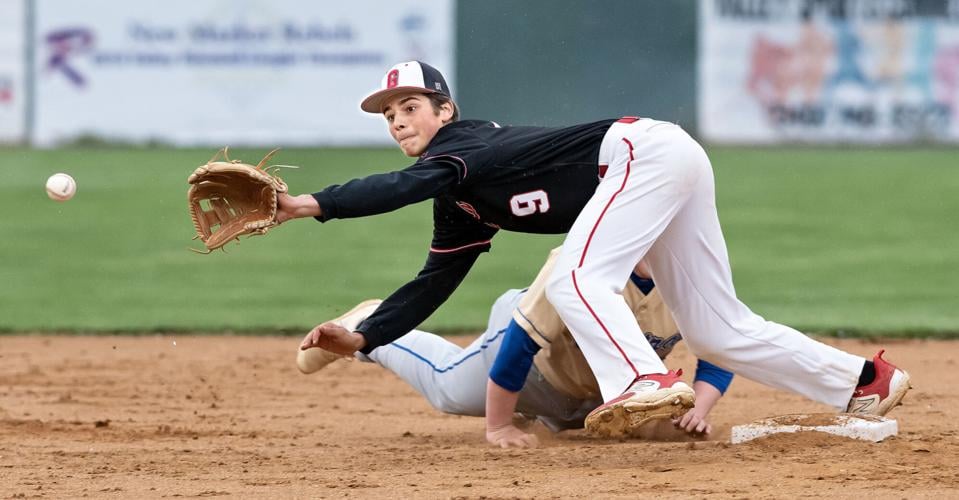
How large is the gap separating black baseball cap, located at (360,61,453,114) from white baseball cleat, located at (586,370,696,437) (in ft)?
4.16

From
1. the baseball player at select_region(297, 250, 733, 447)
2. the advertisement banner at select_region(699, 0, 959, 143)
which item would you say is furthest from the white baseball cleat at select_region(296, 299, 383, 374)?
the advertisement banner at select_region(699, 0, 959, 143)

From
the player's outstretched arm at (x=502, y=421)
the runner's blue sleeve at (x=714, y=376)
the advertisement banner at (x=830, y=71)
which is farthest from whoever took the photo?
the advertisement banner at (x=830, y=71)

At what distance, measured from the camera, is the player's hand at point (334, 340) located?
4824mm

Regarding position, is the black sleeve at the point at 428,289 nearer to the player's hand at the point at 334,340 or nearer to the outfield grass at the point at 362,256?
the player's hand at the point at 334,340

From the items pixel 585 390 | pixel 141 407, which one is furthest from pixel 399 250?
pixel 585 390

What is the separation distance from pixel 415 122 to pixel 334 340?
820mm

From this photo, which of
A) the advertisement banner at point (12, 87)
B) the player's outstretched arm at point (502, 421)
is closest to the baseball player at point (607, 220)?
the player's outstretched arm at point (502, 421)

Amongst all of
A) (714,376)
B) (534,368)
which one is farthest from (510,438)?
(714,376)

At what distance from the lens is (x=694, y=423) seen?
16.1 feet

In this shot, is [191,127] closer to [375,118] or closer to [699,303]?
[375,118]

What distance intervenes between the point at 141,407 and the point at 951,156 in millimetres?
13953

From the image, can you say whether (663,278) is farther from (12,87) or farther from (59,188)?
(12,87)

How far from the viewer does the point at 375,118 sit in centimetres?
1811

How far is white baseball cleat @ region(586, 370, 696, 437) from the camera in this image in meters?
3.97
